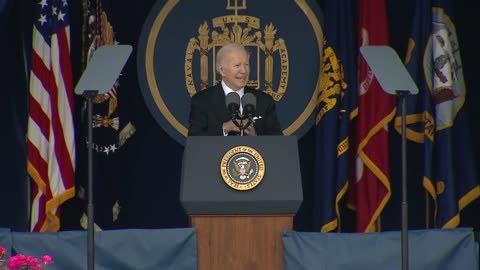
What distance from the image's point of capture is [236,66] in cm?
937

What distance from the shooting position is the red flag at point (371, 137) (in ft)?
37.0

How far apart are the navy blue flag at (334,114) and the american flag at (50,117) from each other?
7.02 feet

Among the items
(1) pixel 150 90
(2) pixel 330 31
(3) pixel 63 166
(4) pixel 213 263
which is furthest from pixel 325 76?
(4) pixel 213 263

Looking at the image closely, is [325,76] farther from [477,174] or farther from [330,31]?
[477,174]

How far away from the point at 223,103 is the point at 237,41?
7.08 feet

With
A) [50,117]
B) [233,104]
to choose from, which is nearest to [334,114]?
[50,117]

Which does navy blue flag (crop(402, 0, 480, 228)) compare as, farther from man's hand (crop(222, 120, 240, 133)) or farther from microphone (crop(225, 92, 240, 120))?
microphone (crop(225, 92, 240, 120))

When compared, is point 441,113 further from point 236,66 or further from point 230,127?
point 230,127

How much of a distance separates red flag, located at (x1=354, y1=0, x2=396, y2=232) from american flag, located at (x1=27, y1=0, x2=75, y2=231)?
8.12 ft

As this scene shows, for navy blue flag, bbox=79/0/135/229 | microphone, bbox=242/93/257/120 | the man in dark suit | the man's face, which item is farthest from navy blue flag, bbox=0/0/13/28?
microphone, bbox=242/93/257/120

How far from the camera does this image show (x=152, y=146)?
11.8 meters

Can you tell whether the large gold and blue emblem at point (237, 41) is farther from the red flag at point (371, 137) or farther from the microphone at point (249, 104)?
the microphone at point (249, 104)

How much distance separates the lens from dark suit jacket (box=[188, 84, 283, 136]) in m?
9.45

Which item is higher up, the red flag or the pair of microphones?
the pair of microphones
